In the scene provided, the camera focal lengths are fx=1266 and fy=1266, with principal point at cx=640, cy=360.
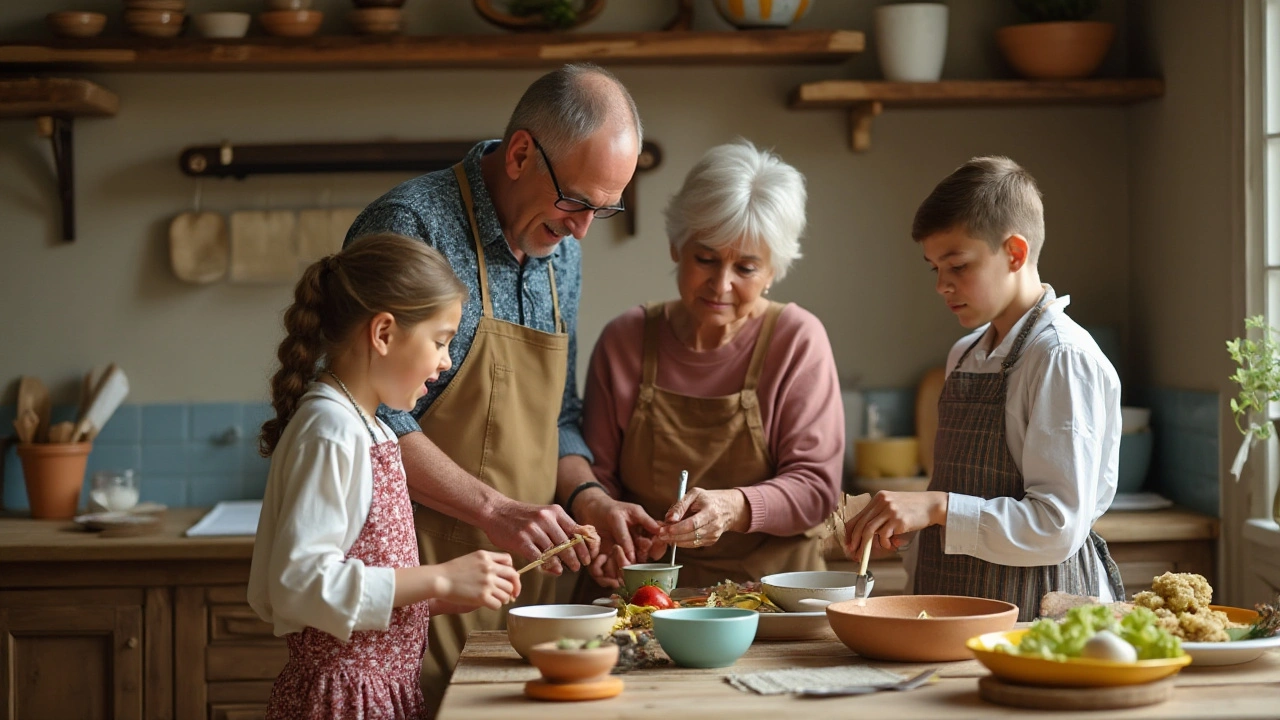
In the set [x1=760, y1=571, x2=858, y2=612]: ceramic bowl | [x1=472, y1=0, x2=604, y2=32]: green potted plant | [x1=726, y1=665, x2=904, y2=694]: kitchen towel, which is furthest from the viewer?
[x1=472, y1=0, x2=604, y2=32]: green potted plant

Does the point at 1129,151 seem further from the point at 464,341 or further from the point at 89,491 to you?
the point at 89,491

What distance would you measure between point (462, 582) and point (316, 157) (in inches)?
89.9

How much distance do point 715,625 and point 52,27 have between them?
2.77 m

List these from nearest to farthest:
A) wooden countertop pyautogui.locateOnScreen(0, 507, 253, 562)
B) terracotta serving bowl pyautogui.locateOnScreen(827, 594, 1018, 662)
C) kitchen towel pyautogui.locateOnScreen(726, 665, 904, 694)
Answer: kitchen towel pyautogui.locateOnScreen(726, 665, 904, 694) → terracotta serving bowl pyautogui.locateOnScreen(827, 594, 1018, 662) → wooden countertop pyautogui.locateOnScreen(0, 507, 253, 562)

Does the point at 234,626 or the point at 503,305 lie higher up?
the point at 503,305

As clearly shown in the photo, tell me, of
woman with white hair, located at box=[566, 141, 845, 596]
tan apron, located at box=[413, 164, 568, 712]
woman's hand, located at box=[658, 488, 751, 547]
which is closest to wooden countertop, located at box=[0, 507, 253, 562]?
tan apron, located at box=[413, 164, 568, 712]

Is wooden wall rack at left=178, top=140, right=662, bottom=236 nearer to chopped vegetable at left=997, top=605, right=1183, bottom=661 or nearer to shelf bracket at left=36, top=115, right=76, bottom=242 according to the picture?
shelf bracket at left=36, top=115, right=76, bottom=242

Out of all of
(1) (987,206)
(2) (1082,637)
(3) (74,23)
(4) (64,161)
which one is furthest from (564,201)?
(4) (64,161)

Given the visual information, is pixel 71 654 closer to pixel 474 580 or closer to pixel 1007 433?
pixel 474 580

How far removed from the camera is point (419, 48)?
132 inches

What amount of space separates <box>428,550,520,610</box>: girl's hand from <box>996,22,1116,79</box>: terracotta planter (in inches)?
99.8

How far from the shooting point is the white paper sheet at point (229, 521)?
10.2 feet

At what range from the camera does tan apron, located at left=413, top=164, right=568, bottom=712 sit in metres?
2.19

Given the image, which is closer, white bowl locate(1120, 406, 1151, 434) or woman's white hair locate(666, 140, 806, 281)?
woman's white hair locate(666, 140, 806, 281)
